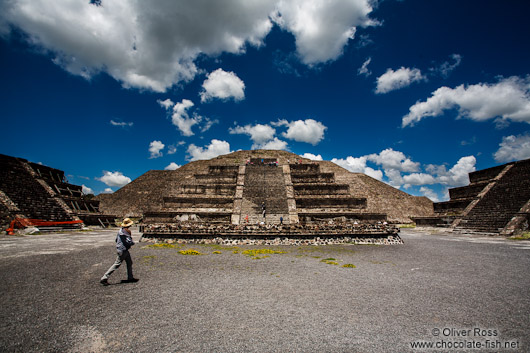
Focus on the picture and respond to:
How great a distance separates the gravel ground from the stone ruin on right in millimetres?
10944

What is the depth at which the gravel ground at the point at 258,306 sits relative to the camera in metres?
2.68

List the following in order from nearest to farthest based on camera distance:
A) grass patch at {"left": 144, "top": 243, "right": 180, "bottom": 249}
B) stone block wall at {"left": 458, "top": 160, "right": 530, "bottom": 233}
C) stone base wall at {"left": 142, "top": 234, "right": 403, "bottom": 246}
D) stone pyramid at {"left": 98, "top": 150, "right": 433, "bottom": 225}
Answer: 1. grass patch at {"left": 144, "top": 243, "right": 180, "bottom": 249}
2. stone base wall at {"left": 142, "top": 234, "right": 403, "bottom": 246}
3. stone block wall at {"left": 458, "top": 160, "right": 530, "bottom": 233}
4. stone pyramid at {"left": 98, "top": 150, "right": 433, "bottom": 225}

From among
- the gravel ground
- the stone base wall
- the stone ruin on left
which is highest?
the stone ruin on left

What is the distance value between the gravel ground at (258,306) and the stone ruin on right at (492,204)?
10944mm

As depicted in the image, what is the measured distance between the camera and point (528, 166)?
60.3 feet

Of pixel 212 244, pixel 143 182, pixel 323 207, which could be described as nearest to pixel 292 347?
pixel 212 244

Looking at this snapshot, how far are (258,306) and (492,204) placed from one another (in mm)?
21231

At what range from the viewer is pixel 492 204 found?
16938 millimetres

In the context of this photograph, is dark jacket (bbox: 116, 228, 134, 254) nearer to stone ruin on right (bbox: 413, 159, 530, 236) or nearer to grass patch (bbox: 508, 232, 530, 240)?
grass patch (bbox: 508, 232, 530, 240)

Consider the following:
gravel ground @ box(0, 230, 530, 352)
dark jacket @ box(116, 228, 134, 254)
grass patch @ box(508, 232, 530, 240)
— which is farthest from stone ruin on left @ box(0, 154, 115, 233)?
grass patch @ box(508, 232, 530, 240)

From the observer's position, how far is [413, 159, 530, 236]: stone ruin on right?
1410cm

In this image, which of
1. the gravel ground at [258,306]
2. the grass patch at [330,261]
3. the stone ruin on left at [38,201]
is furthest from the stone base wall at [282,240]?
the stone ruin on left at [38,201]

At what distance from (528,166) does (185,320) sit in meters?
26.7

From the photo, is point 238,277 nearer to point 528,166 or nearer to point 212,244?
point 212,244
